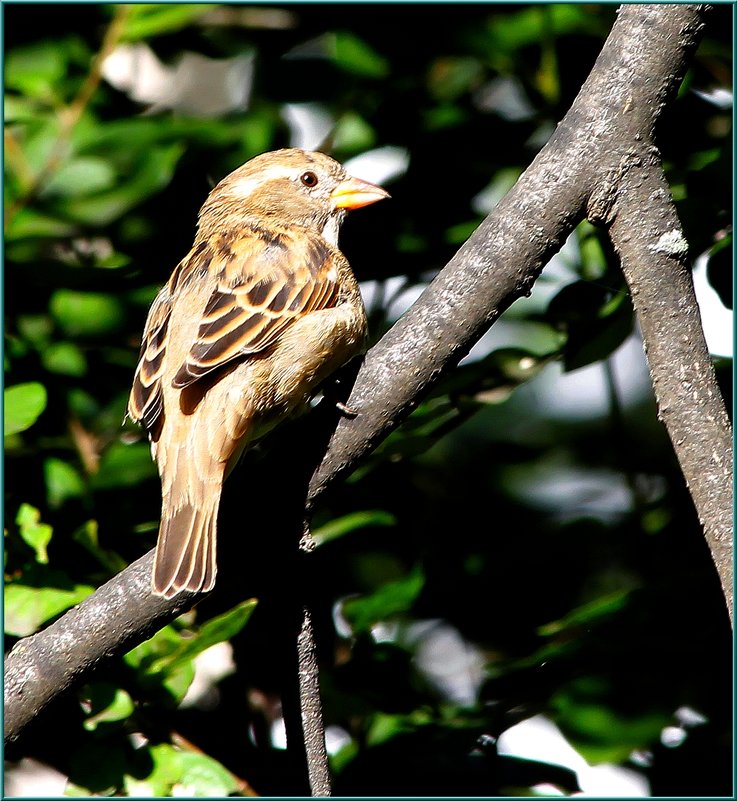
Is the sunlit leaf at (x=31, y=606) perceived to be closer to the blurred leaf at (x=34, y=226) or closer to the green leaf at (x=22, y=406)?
the green leaf at (x=22, y=406)

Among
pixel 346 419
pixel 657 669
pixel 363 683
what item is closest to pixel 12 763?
pixel 363 683

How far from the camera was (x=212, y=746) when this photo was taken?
137 inches

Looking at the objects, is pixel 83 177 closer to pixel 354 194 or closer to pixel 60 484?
pixel 354 194

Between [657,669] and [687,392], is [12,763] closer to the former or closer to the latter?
[657,669]

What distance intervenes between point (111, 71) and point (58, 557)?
11.8 feet

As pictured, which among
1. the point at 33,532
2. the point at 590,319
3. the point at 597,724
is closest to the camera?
the point at 597,724

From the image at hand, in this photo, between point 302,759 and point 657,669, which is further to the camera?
point 657,669

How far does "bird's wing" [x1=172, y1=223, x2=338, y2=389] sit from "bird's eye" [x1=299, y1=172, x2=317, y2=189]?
1.67ft

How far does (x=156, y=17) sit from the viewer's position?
3887 mm

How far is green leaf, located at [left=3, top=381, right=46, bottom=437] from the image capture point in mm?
3254

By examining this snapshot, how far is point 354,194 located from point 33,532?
1826 mm

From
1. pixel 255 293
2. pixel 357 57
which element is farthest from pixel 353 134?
pixel 255 293

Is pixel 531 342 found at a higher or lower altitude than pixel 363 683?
higher

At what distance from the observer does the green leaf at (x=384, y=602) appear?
3.34 meters
